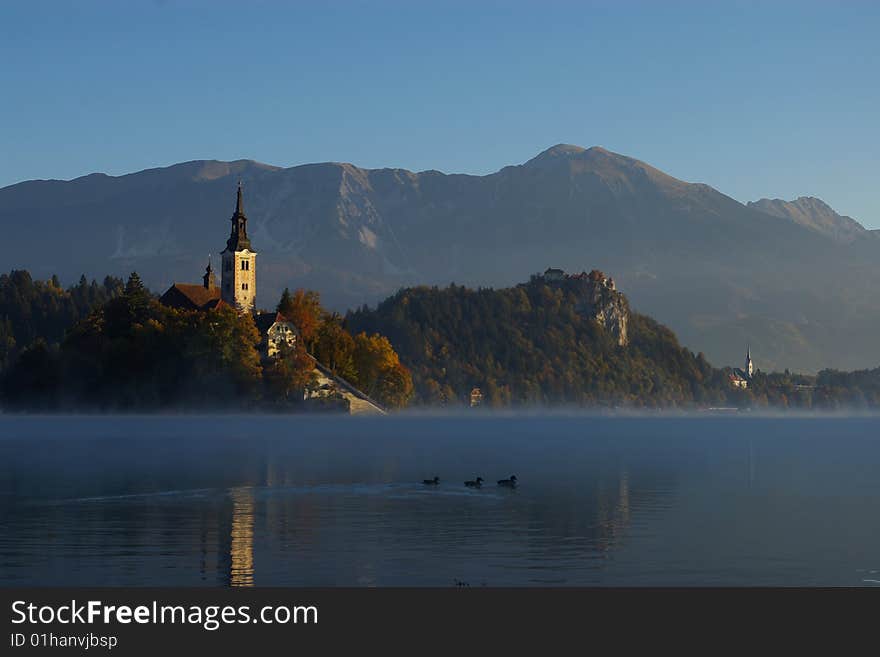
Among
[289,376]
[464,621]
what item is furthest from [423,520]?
[289,376]

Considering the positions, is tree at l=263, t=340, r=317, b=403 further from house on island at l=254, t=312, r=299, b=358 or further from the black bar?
the black bar

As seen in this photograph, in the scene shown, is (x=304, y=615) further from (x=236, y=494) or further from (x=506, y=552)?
(x=236, y=494)

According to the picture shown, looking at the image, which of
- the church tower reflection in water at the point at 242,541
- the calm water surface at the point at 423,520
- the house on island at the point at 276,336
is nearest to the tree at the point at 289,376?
the house on island at the point at 276,336

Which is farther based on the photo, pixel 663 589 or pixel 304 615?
pixel 663 589

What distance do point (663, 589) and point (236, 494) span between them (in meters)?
29.0

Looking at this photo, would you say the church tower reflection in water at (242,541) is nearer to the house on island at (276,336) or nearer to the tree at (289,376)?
the tree at (289,376)

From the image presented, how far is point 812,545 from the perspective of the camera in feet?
139

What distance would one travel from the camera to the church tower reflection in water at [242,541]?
34656 millimetres

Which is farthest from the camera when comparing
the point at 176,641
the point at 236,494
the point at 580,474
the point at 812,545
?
the point at 580,474

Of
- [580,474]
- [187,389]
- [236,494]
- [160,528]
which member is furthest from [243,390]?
[160,528]

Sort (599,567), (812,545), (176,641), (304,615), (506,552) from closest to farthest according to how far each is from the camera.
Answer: (176,641)
(304,615)
(599,567)
(506,552)
(812,545)

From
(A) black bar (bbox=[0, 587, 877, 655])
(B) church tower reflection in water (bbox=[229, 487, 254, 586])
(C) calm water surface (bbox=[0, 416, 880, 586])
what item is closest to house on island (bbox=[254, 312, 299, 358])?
(C) calm water surface (bbox=[0, 416, 880, 586])

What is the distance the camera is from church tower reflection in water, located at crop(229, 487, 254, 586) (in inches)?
1364

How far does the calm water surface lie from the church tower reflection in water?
9 centimetres
